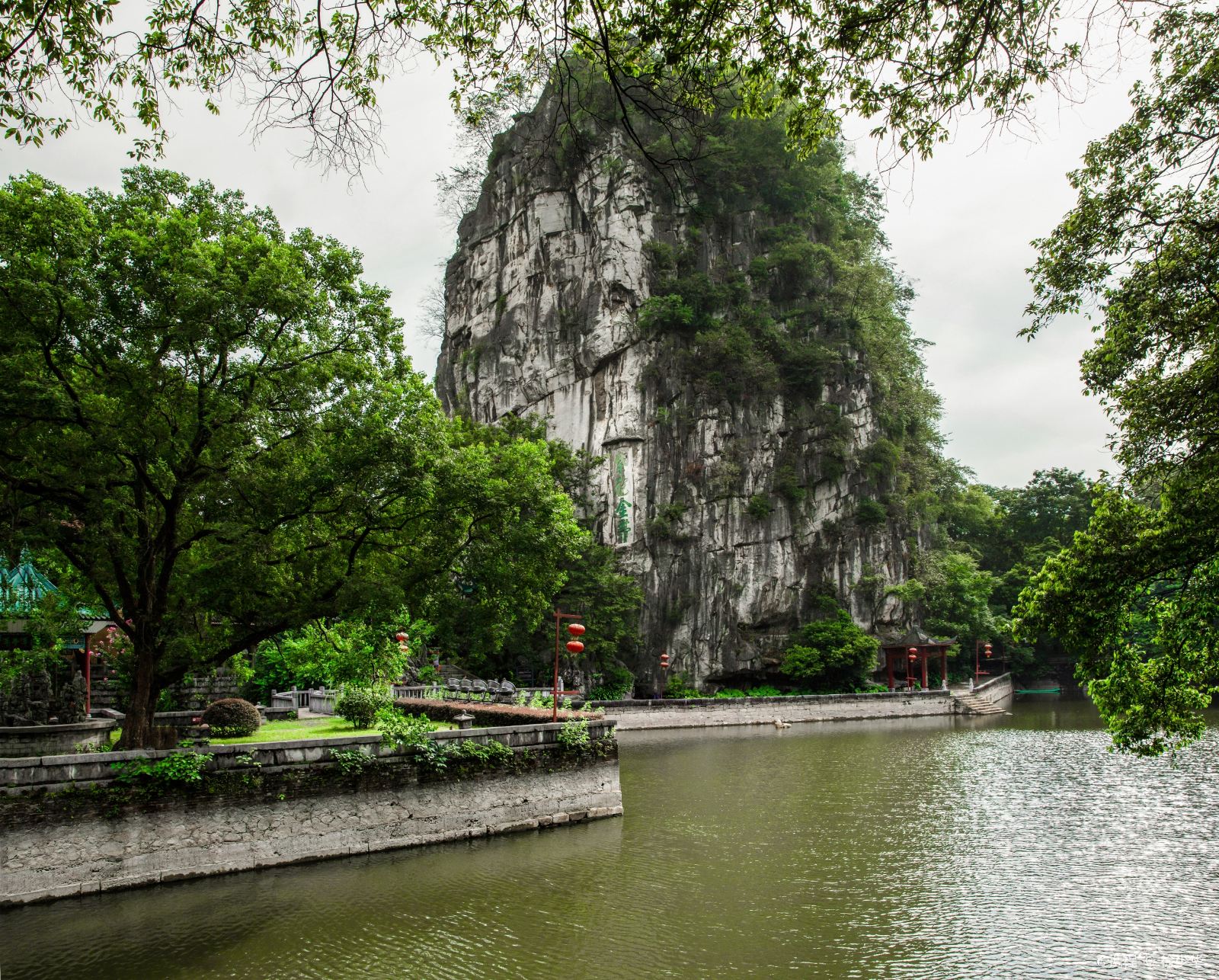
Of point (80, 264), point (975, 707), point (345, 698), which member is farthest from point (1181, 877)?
point (975, 707)

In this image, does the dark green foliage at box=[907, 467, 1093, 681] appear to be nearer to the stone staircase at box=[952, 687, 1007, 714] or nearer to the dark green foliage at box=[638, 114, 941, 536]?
the dark green foliage at box=[638, 114, 941, 536]

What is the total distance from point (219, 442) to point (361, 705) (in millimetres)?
6536

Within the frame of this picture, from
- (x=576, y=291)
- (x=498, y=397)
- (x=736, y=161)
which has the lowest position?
(x=498, y=397)

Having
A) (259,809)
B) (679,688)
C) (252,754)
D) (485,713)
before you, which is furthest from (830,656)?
(252,754)

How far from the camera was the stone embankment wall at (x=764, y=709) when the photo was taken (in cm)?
3127

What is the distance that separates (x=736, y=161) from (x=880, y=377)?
1451 centimetres

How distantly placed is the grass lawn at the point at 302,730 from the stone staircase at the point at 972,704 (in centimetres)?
2866

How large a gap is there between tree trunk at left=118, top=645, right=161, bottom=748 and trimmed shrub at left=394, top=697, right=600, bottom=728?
594cm

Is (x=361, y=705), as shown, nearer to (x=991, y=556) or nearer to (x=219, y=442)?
(x=219, y=442)

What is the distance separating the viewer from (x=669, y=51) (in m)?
4.78

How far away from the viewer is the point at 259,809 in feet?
37.2

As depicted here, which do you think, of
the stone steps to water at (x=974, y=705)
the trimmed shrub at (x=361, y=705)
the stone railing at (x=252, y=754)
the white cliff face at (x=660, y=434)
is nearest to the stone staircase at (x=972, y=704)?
the stone steps to water at (x=974, y=705)

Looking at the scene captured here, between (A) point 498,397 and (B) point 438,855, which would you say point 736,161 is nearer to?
(A) point 498,397

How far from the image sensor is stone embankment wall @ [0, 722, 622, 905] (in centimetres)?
979
